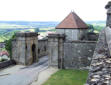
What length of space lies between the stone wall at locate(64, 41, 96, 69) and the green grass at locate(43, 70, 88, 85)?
947 mm

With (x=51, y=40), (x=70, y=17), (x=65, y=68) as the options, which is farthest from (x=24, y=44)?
(x=70, y=17)

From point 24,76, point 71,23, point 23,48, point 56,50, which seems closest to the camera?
point 24,76

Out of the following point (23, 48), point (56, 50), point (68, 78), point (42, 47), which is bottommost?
point (68, 78)

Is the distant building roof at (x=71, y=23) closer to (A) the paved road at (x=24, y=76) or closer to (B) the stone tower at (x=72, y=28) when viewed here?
(B) the stone tower at (x=72, y=28)

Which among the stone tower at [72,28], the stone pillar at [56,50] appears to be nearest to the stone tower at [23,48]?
the stone pillar at [56,50]

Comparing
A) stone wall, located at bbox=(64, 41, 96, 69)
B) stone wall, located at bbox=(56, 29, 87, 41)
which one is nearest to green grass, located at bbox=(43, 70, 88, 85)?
stone wall, located at bbox=(64, 41, 96, 69)

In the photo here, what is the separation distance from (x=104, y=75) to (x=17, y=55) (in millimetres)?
17846

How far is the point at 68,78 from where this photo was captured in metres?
16.4

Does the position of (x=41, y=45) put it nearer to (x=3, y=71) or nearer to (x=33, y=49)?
→ (x=33, y=49)

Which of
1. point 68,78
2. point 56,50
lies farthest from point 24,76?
point 56,50

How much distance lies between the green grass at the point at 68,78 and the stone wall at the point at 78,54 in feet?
3.11

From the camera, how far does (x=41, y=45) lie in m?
27.0

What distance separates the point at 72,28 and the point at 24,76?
1271 centimetres

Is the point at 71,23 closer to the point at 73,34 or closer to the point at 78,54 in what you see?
the point at 73,34
